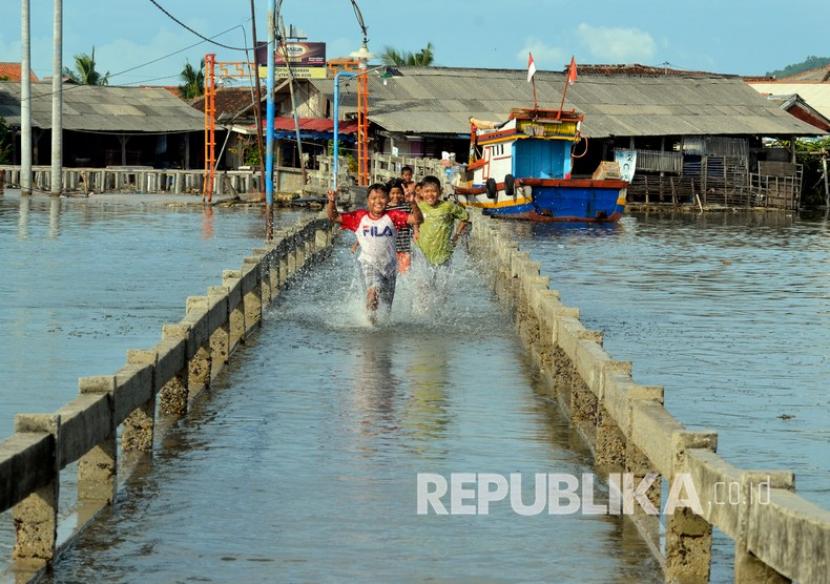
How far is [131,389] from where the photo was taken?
8328 millimetres

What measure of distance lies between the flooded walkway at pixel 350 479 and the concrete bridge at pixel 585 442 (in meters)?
0.18

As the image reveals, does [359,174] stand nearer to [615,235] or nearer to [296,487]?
[615,235]

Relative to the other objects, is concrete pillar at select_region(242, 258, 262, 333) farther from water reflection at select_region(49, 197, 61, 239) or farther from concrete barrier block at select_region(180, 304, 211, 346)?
water reflection at select_region(49, 197, 61, 239)

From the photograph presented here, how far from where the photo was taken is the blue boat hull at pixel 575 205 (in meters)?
46.8

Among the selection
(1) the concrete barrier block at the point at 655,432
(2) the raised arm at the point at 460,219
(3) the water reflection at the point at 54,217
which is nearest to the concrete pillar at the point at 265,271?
(2) the raised arm at the point at 460,219

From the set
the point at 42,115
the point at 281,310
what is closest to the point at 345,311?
the point at 281,310

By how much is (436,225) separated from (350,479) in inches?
363

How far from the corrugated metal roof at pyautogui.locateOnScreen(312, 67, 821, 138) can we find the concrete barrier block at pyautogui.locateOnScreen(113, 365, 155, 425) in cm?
4642

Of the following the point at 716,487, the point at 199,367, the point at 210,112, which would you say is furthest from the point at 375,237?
the point at 210,112

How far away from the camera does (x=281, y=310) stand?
18.0m

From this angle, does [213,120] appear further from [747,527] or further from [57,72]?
[747,527]

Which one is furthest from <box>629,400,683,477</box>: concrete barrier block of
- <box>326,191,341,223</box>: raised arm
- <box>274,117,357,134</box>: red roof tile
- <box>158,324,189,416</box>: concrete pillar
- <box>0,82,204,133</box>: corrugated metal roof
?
<box>0,82,204,133</box>: corrugated metal roof

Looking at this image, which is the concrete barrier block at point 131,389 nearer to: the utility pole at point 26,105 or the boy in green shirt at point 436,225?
the boy in green shirt at point 436,225

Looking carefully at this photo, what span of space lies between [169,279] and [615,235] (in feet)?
62.0
